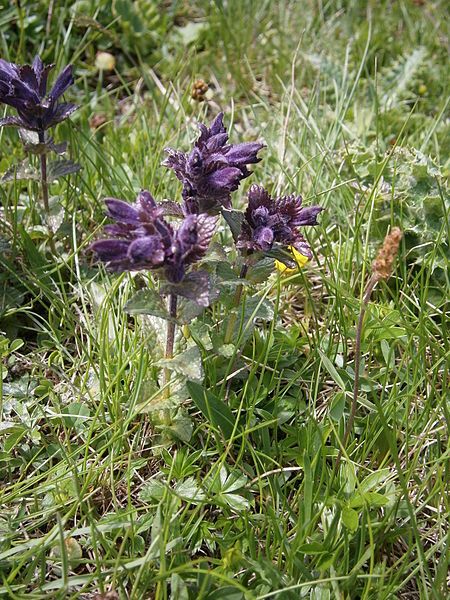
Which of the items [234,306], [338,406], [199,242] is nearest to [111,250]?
[199,242]

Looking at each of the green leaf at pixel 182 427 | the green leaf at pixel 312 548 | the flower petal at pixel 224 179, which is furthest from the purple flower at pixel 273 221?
the green leaf at pixel 312 548

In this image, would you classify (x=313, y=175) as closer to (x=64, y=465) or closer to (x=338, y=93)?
(x=338, y=93)

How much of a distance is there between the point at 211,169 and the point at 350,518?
3.28 feet

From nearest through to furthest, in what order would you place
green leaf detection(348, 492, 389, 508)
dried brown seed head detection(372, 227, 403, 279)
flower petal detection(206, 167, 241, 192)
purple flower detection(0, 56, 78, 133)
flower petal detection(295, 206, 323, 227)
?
dried brown seed head detection(372, 227, 403, 279) → green leaf detection(348, 492, 389, 508) → flower petal detection(206, 167, 241, 192) → flower petal detection(295, 206, 323, 227) → purple flower detection(0, 56, 78, 133)

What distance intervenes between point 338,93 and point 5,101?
167 cm

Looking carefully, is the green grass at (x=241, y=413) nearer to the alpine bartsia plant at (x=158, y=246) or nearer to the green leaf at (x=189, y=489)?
the green leaf at (x=189, y=489)

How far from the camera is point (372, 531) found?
1764mm

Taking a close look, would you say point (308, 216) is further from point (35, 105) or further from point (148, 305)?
point (35, 105)

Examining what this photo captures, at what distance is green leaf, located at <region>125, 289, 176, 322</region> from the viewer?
1779mm

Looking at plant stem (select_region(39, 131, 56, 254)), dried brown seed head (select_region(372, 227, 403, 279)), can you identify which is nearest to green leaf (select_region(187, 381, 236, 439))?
dried brown seed head (select_region(372, 227, 403, 279))

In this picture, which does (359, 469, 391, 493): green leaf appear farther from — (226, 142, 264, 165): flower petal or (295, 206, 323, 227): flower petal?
(226, 142, 264, 165): flower petal

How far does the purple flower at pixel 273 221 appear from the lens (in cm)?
194

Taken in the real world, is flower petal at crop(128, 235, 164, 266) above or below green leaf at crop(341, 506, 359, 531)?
above

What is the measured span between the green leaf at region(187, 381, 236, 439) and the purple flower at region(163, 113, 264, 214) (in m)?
0.52
